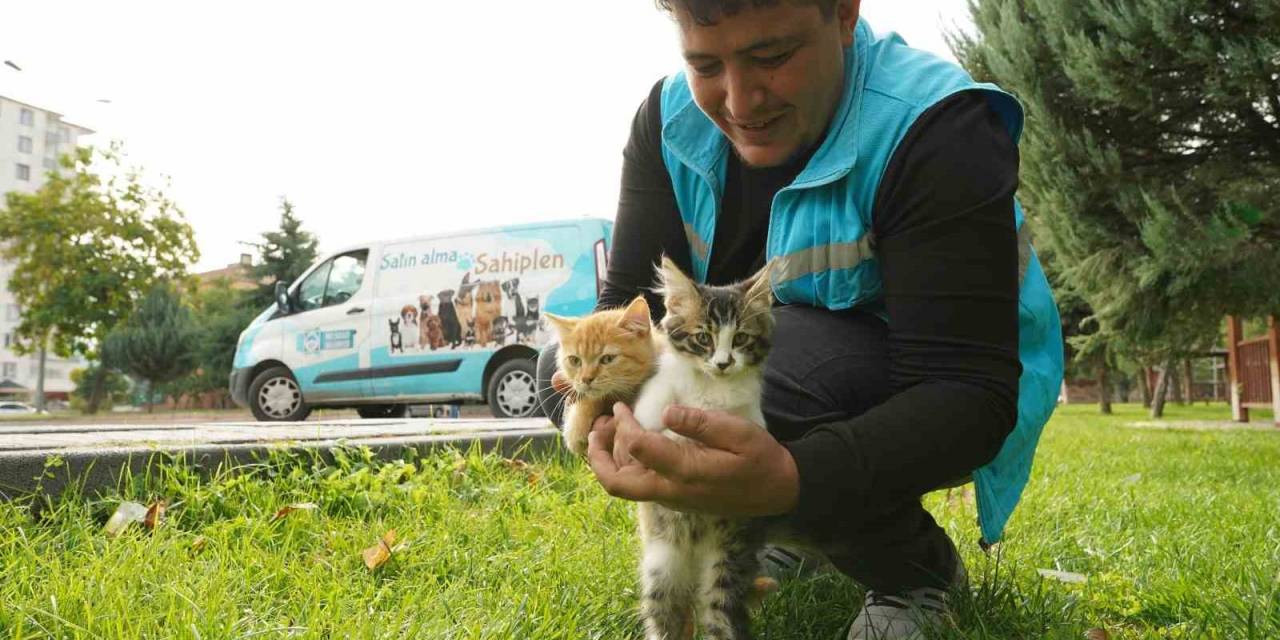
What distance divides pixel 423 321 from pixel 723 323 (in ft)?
28.7

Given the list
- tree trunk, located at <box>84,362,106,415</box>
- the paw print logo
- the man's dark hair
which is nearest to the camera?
the man's dark hair

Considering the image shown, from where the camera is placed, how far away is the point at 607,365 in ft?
6.32

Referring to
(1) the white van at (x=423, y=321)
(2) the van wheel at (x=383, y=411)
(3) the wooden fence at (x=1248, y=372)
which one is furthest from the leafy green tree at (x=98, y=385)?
(3) the wooden fence at (x=1248, y=372)

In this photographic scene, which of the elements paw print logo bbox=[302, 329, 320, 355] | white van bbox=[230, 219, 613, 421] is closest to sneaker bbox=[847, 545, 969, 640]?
white van bbox=[230, 219, 613, 421]

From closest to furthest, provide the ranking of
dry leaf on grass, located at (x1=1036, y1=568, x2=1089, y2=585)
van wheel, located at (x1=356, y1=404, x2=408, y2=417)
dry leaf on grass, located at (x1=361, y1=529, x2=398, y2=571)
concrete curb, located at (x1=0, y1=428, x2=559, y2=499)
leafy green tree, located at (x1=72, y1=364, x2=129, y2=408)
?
1. dry leaf on grass, located at (x1=361, y1=529, x2=398, y2=571)
2. dry leaf on grass, located at (x1=1036, y1=568, x2=1089, y2=585)
3. concrete curb, located at (x1=0, y1=428, x2=559, y2=499)
4. van wheel, located at (x1=356, y1=404, x2=408, y2=417)
5. leafy green tree, located at (x1=72, y1=364, x2=129, y2=408)

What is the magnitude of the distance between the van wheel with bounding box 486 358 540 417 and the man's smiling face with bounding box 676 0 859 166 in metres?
7.81

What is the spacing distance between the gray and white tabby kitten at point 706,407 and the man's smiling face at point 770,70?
30 centimetres

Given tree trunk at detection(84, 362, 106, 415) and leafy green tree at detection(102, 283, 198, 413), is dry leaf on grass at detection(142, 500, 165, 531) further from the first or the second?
tree trunk at detection(84, 362, 106, 415)

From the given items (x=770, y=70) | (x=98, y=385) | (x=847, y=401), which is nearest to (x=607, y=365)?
(x=847, y=401)

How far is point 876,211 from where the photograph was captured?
166 cm

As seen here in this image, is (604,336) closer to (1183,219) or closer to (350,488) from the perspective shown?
(350,488)

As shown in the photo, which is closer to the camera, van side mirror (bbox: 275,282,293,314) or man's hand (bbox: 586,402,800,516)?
man's hand (bbox: 586,402,800,516)

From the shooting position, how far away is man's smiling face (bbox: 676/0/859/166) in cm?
151

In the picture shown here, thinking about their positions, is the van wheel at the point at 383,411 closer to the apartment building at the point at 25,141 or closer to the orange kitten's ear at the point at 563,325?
the orange kitten's ear at the point at 563,325
